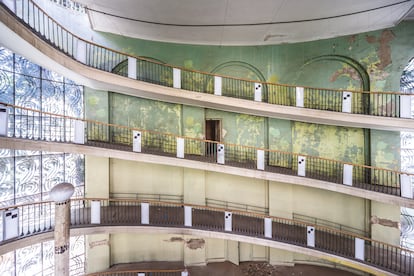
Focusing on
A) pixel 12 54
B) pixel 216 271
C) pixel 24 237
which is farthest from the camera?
pixel 216 271

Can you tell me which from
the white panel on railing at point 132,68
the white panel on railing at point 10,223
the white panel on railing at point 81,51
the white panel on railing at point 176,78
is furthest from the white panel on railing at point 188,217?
the white panel on railing at point 81,51

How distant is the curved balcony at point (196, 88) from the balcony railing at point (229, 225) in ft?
13.1

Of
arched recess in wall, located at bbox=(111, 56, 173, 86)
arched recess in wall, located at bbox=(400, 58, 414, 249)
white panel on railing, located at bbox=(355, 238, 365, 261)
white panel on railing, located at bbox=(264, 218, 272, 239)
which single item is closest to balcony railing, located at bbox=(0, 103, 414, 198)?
arched recess in wall, located at bbox=(400, 58, 414, 249)

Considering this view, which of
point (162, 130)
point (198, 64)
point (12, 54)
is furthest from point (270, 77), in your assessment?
point (12, 54)

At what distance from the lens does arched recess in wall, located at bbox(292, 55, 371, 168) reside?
30.4 feet

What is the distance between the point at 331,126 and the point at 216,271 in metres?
8.14

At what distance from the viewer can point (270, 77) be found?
1023 cm

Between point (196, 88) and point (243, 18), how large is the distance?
3.51 m

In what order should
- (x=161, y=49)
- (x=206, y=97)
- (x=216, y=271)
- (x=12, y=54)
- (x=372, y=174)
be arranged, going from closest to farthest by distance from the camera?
→ (x=12, y=54) → (x=206, y=97) → (x=372, y=174) → (x=216, y=271) → (x=161, y=49)

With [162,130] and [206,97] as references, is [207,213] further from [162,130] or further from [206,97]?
[206,97]

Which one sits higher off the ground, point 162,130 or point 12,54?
point 12,54

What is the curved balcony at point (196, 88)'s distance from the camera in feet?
21.2

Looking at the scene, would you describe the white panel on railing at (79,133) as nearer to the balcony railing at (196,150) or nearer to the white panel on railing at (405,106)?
the balcony railing at (196,150)

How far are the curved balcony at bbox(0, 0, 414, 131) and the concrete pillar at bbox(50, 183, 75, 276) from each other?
369 cm
